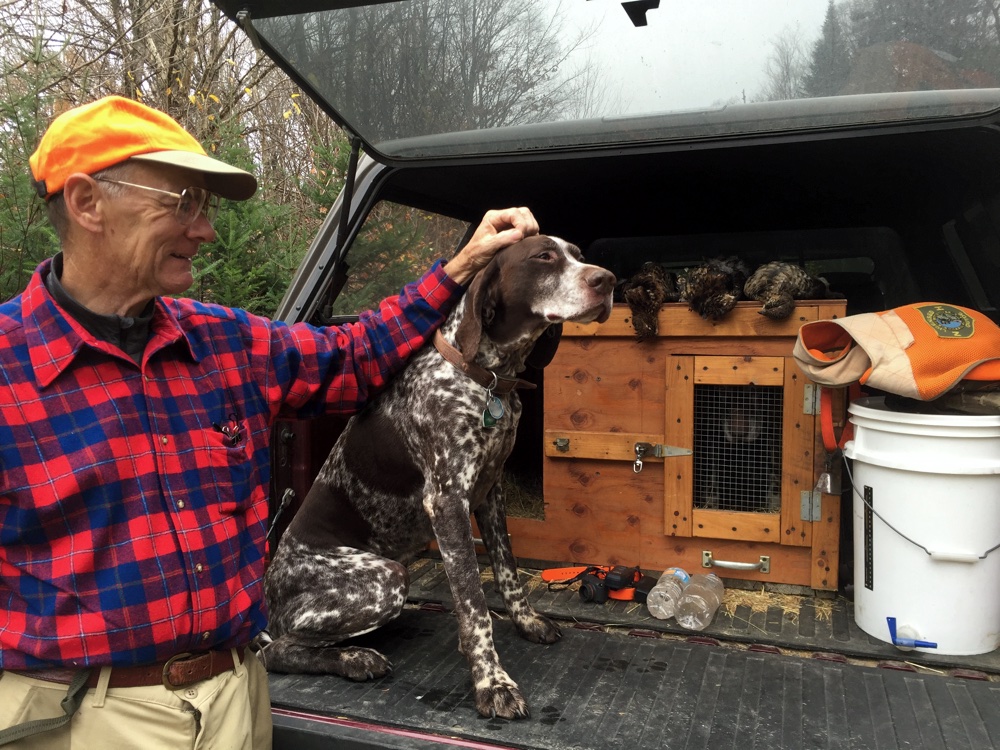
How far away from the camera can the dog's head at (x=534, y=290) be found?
8.92 feet

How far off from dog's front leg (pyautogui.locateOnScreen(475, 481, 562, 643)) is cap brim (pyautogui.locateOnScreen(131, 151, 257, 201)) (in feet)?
5.21

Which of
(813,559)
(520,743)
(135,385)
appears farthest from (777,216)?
(135,385)

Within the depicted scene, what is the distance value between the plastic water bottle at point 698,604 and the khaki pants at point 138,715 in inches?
71.4

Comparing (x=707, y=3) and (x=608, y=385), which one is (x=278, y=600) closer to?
(x=608, y=385)

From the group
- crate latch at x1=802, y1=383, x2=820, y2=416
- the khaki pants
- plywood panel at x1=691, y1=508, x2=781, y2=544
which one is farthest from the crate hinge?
the khaki pants

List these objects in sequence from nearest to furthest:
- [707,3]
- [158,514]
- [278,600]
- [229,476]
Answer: [158,514] < [229,476] < [707,3] < [278,600]

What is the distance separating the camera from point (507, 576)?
3.18 meters

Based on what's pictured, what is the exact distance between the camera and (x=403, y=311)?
2.80 metres

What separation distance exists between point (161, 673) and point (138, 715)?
0.31 feet

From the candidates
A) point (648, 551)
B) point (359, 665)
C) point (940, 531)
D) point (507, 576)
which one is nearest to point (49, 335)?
point (359, 665)

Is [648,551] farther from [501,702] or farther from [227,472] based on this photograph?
[227,472]

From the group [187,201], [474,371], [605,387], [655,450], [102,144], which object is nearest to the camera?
[102,144]

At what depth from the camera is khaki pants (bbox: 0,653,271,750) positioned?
174cm

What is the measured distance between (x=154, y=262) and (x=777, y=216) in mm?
3591
